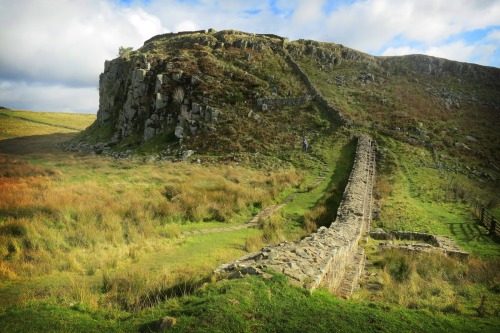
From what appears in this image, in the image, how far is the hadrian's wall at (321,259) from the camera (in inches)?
307

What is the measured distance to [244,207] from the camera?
1969cm

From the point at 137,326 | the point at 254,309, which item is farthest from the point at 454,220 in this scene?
the point at 137,326

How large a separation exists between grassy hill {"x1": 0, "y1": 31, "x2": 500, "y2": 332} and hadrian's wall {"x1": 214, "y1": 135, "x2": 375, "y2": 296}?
605 millimetres

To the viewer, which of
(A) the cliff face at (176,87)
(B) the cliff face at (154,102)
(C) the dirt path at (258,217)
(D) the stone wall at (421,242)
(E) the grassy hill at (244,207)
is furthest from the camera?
(A) the cliff face at (176,87)

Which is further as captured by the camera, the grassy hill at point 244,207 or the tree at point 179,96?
the tree at point 179,96

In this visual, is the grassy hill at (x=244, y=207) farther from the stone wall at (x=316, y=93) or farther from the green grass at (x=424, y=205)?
the stone wall at (x=316, y=93)

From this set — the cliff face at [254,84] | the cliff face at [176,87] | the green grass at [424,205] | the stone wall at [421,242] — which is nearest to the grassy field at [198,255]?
the green grass at [424,205]

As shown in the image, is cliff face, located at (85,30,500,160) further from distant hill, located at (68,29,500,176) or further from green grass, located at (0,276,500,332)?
green grass, located at (0,276,500,332)

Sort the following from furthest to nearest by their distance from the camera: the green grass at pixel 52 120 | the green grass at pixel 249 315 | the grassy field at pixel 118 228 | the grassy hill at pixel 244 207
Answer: the green grass at pixel 52 120
the grassy field at pixel 118 228
the grassy hill at pixel 244 207
the green grass at pixel 249 315

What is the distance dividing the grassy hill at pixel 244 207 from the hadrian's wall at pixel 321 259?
1.99ft

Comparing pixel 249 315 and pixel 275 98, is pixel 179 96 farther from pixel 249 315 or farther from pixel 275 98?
pixel 249 315

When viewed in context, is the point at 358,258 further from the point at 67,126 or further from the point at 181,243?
the point at 67,126

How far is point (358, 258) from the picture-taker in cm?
1253

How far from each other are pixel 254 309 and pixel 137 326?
2.09 m
